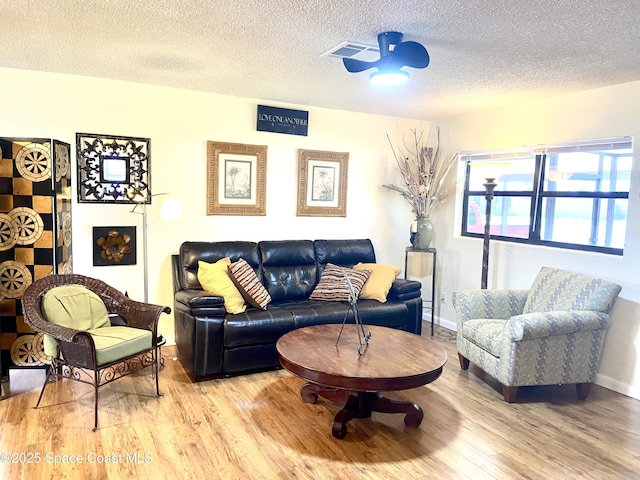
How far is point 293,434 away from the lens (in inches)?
107

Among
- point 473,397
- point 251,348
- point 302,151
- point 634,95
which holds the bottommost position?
point 473,397

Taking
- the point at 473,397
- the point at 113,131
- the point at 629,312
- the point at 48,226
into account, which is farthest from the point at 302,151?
the point at 629,312

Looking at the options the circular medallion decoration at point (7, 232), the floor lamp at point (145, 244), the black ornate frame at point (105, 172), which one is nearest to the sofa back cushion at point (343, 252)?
the floor lamp at point (145, 244)

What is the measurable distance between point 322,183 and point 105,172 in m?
2.11

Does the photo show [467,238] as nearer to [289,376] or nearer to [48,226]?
[289,376]

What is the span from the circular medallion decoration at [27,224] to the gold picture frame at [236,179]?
148 centimetres

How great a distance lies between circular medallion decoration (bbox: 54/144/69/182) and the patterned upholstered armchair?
10.9 ft

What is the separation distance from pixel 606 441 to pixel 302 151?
11.5 ft

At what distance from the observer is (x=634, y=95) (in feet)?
11.3

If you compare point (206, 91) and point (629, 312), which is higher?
point (206, 91)

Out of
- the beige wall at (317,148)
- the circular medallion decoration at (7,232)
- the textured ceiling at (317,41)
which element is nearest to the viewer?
the textured ceiling at (317,41)

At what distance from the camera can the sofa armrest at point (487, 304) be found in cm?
380

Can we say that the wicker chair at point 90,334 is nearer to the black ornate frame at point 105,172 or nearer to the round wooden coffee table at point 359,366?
the black ornate frame at point 105,172

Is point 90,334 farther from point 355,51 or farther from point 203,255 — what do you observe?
point 355,51
